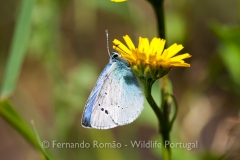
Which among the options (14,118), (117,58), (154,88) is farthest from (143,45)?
(154,88)

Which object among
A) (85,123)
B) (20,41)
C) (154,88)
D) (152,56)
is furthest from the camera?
(154,88)

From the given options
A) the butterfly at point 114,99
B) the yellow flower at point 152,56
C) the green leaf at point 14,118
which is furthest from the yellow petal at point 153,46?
the green leaf at point 14,118

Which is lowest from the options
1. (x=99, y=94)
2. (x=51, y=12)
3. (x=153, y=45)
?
(x=99, y=94)

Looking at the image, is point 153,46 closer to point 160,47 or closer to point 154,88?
point 160,47

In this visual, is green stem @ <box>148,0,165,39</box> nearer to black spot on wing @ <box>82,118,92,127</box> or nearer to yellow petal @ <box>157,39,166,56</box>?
yellow petal @ <box>157,39,166,56</box>

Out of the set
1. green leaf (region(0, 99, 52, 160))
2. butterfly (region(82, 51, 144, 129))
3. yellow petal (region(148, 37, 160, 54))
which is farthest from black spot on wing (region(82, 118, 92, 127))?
yellow petal (region(148, 37, 160, 54))

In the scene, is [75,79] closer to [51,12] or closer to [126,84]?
[51,12]

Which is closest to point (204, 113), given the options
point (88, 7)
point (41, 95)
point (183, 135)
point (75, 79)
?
point (183, 135)
